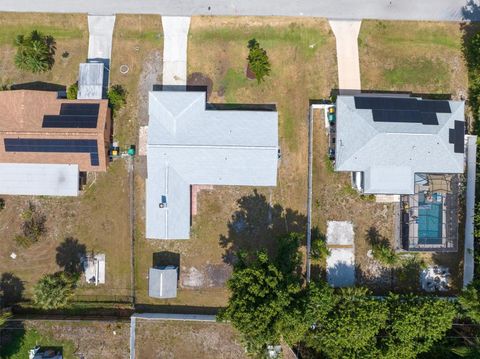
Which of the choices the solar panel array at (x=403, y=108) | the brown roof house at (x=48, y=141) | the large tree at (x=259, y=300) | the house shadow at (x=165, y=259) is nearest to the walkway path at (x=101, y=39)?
the brown roof house at (x=48, y=141)

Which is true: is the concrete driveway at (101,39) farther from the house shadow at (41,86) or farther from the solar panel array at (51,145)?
the solar panel array at (51,145)

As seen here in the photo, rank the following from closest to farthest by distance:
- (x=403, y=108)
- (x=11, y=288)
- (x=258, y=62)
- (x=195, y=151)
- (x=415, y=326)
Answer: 1. (x=415, y=326)
2. (x=403, y=108)
3. (x=195, y=151)
4. (x=258, y=62)
5. (x=11, y=288)

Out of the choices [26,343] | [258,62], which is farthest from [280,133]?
[26,343]

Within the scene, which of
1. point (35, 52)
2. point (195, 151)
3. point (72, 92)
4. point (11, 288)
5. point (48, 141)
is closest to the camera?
point (195, 151)

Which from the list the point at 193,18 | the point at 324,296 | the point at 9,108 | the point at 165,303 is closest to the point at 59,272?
the point at 165,303

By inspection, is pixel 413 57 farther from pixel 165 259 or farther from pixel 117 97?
pixel 165 259

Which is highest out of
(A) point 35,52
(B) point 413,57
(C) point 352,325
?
(B) point 413,57

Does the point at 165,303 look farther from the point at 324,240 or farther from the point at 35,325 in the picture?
the point at 324,240
